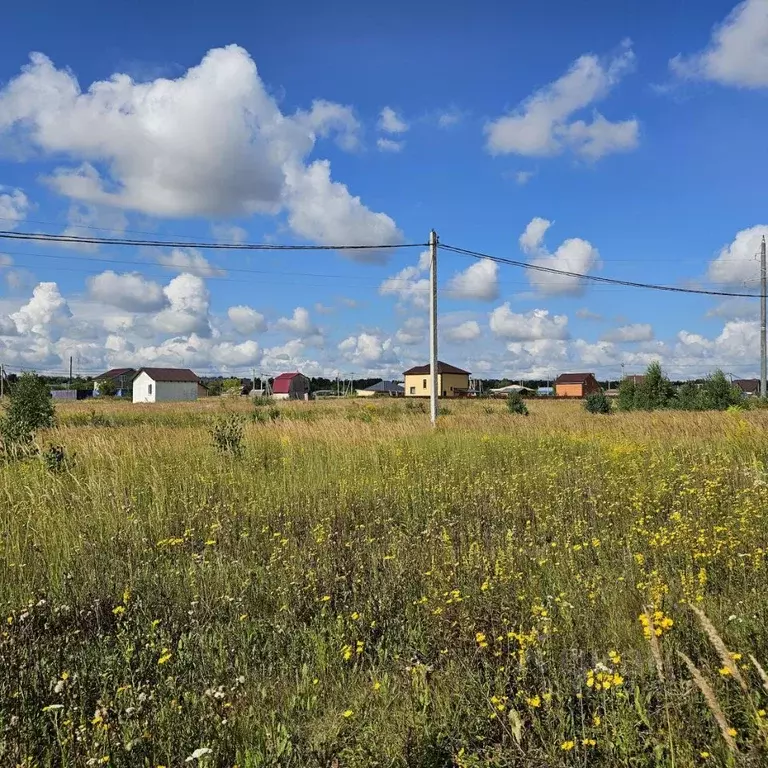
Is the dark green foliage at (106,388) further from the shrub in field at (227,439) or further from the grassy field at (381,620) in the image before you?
the grassy field at (381,620)

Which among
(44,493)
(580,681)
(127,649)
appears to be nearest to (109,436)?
(44,493)

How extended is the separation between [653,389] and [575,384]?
6407 centimetres

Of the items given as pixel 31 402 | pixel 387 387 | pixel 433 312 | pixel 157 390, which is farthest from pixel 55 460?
pixel 387 387

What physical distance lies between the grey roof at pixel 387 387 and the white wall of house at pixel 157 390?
44.2m

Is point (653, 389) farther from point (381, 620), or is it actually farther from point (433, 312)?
point (381, 620)

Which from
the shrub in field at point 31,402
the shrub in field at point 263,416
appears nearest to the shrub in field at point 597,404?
the shrub in field at point 263,416

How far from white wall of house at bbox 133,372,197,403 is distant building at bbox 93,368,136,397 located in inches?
656

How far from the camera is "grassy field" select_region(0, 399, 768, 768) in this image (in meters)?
2.28

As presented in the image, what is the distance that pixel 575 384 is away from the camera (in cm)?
9712

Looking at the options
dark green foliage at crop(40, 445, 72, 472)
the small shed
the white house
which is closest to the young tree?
dark green foliage at crop(40, 445, 72, 472)

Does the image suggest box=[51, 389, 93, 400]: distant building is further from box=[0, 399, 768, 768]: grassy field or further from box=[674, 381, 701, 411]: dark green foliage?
box=[0, 399, 768, 768]: grassy field

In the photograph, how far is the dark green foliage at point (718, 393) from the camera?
29675mm

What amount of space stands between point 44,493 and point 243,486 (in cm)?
221

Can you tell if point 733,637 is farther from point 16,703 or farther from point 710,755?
point 16,703
